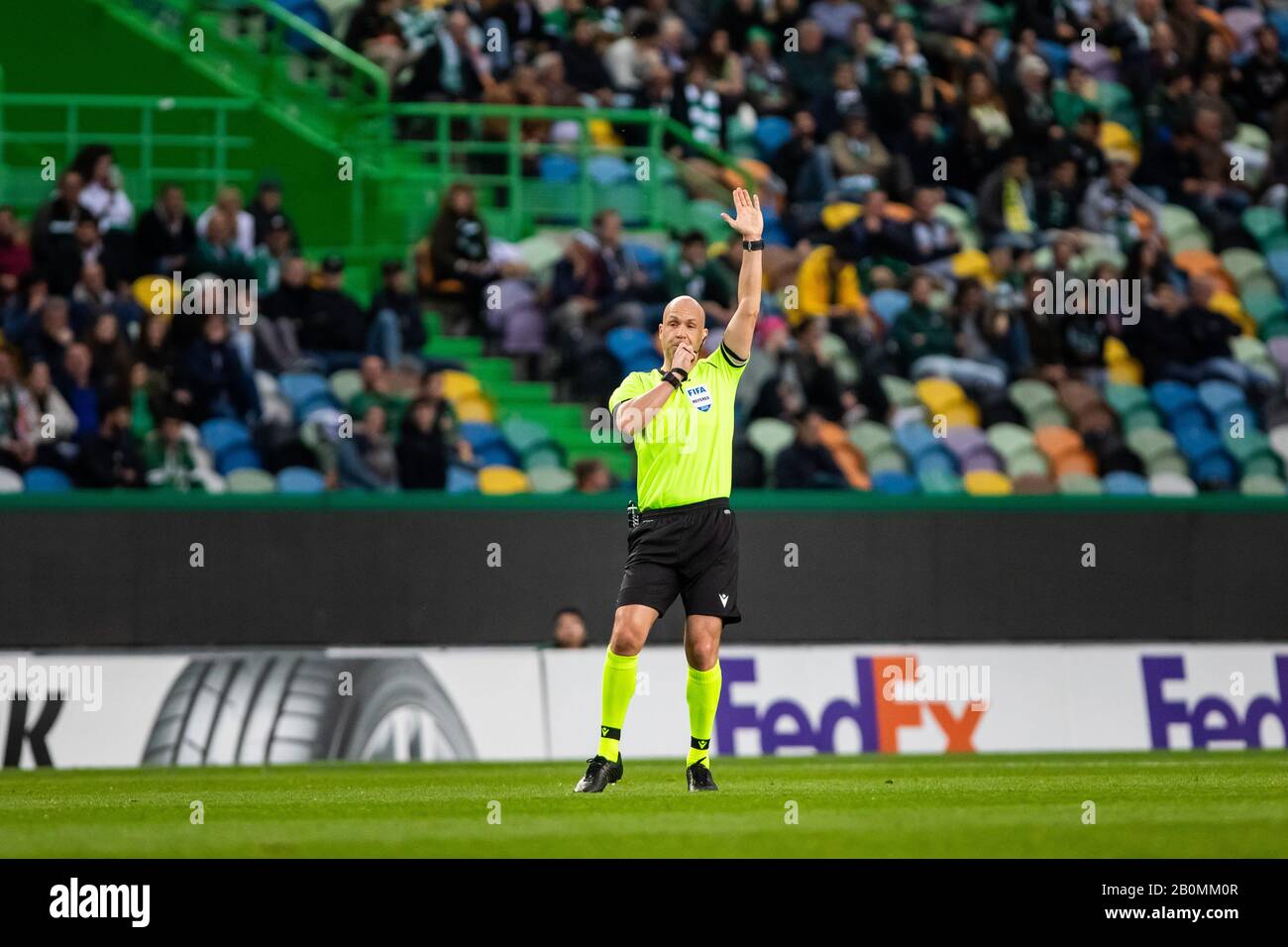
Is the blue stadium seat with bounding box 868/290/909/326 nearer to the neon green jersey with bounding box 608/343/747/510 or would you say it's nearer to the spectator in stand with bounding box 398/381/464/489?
the spectator in stand with bounding box 398/381/464/489

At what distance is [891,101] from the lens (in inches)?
954

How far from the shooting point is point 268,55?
22734 millimetres

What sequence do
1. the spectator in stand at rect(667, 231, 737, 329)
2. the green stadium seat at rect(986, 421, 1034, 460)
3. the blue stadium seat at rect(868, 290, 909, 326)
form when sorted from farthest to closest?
1. the blue stadium seat at rect(868, 290, 909, 326)
2. the green stadium seat at rect(986, 421, 1034, 460)
3. the spectator in stand at rect(667, 231, 737, 329)

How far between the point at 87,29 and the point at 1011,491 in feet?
37.0

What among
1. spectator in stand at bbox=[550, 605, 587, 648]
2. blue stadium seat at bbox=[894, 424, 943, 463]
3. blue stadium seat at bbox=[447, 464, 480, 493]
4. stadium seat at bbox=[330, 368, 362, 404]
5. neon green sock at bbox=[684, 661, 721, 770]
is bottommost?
neon green sock at bbox=[684, 661, 721, 770]

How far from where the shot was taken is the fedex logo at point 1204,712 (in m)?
18.1

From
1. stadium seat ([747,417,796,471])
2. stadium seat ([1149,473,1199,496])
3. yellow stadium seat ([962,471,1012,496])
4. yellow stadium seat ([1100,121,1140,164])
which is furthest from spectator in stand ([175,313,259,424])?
yellow stadium seat ([1100,121,1140,164])

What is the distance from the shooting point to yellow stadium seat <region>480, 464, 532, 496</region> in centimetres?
1922

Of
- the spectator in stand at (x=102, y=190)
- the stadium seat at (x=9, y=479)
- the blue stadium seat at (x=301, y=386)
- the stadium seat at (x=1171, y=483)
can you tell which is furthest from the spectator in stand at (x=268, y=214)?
the stadium seat at (x=1171, y=483)

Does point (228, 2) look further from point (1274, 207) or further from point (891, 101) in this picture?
point (1274, 207)

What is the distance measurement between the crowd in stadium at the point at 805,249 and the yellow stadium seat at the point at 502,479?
0.39 meters

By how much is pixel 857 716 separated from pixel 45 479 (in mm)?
7331

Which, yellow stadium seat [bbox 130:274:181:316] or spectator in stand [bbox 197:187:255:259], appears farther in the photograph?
spectator in stand [bbox 197:187:255:259]
